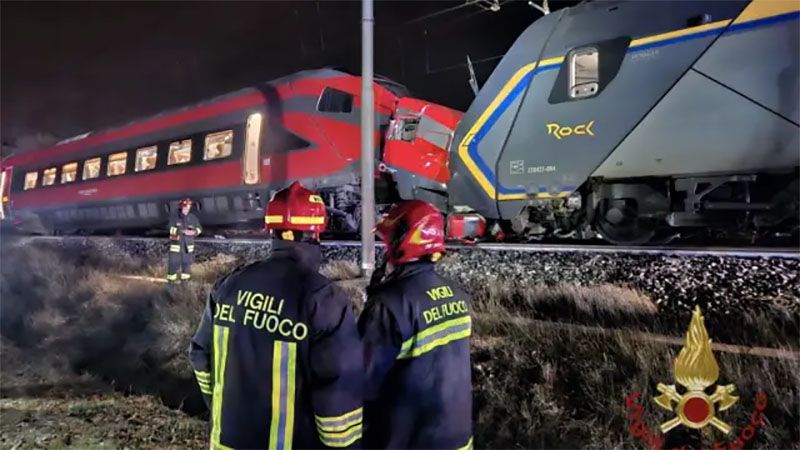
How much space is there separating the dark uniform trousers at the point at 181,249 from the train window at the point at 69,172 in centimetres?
518

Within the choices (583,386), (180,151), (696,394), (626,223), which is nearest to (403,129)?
(626,223)

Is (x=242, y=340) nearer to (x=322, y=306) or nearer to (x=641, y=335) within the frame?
(x=322, y=306)

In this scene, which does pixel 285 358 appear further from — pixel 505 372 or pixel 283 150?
pixel 283 150

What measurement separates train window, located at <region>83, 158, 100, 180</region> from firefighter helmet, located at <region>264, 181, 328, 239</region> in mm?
9787

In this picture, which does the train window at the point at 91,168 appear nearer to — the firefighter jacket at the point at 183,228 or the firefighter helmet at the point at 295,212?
the firefighter jacket at the point at 183,228

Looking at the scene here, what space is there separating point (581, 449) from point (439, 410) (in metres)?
1.73

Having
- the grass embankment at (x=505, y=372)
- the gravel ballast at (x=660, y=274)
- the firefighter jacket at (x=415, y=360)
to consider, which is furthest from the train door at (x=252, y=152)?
the firefighter jacket at (x=415, y=360)

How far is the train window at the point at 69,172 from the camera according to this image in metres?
11.8

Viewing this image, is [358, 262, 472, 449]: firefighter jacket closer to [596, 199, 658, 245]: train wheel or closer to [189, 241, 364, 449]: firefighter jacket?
[189, 241, 364, 449]: firefighter jacket

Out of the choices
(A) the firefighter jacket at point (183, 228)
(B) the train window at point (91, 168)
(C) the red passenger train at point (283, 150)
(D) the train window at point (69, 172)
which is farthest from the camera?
(D) the train window at point (69, 172)

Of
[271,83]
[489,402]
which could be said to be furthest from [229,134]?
[489,402]

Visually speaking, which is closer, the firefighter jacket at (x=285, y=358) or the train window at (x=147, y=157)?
the firefighter jacket at (x=285, y=358)

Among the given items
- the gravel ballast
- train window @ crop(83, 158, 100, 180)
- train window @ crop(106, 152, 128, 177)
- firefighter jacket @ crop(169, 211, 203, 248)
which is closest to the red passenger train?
train window @ crop(106, 152, 128, 177)

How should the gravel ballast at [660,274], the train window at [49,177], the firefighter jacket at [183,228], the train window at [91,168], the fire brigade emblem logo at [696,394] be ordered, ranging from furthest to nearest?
the train window at [49,177] < the train window at [91,168] < the firefighter jacket at [183,228] < the gravel ballast at [660,274] < the fire brigade emblem logo at [696,394]
